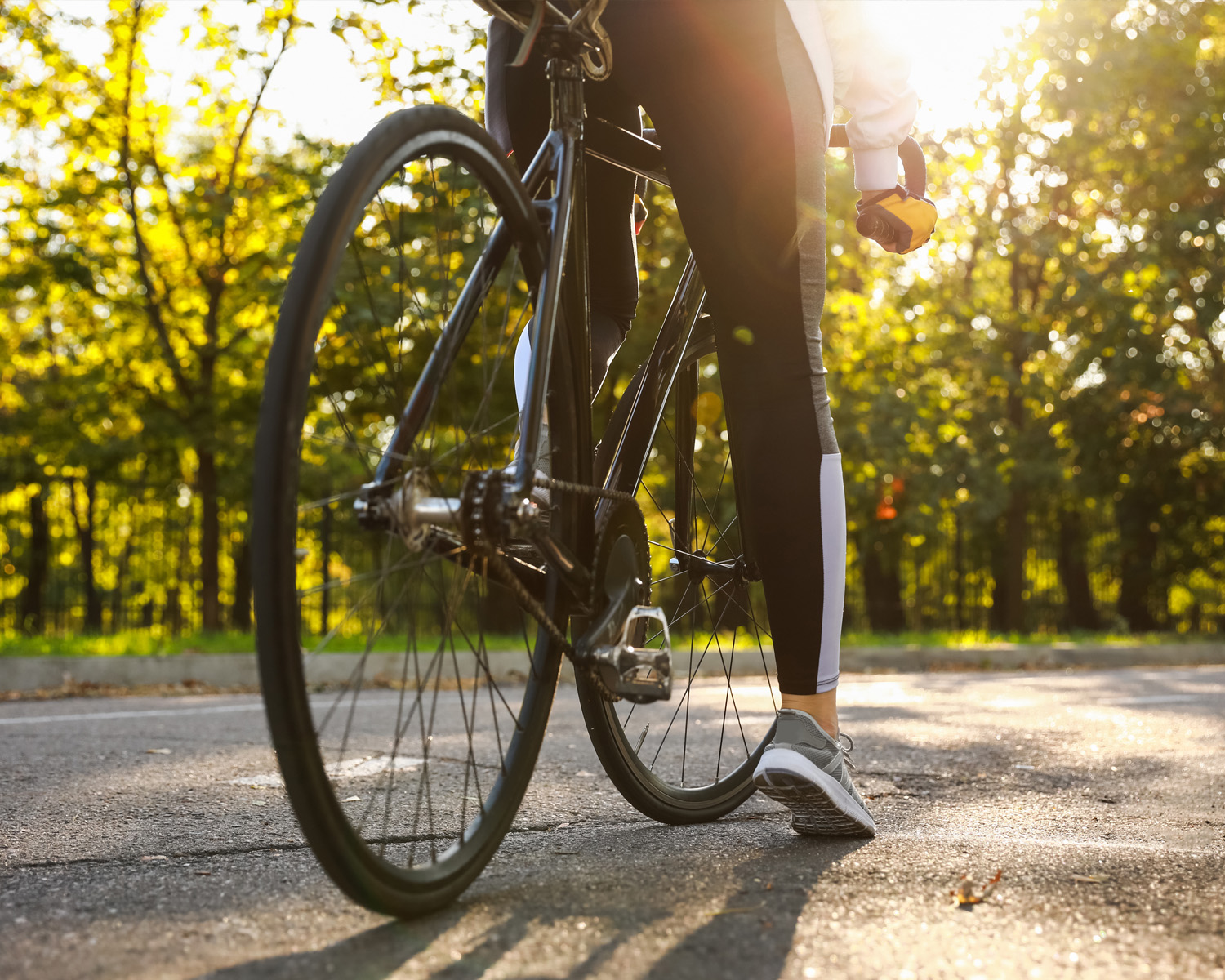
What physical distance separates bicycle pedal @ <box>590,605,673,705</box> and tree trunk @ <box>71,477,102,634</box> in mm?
12934

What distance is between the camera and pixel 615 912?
61.2 inches

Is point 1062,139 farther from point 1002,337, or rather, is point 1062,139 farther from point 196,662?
point 196,662

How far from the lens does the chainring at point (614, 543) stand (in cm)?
201

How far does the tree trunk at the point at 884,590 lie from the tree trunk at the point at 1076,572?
306cm

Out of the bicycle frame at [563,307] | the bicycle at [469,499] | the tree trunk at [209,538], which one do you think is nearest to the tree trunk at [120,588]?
the tree trunk at [209,538]

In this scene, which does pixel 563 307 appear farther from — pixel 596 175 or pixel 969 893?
pixel 969 893

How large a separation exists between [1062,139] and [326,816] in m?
18.4

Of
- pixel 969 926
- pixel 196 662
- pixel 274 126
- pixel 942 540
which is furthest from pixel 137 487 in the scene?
pixel 969 926

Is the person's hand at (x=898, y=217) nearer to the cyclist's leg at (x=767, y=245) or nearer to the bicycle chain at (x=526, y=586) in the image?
the cyclist's leg at (x=767, y=245)

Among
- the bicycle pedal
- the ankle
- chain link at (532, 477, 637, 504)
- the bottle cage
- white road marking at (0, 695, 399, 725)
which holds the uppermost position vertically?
the bottle cage

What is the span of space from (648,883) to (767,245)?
3.51ft

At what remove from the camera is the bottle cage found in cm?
188

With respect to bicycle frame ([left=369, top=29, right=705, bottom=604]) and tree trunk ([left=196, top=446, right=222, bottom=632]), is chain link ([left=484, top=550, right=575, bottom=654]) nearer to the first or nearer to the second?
bicycle frame ([left=369, top=29, right=705, bottom=604])

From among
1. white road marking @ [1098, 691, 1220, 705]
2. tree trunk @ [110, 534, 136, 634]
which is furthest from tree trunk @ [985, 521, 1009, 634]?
white road marking @ [1098, 691, 1220, 705]
